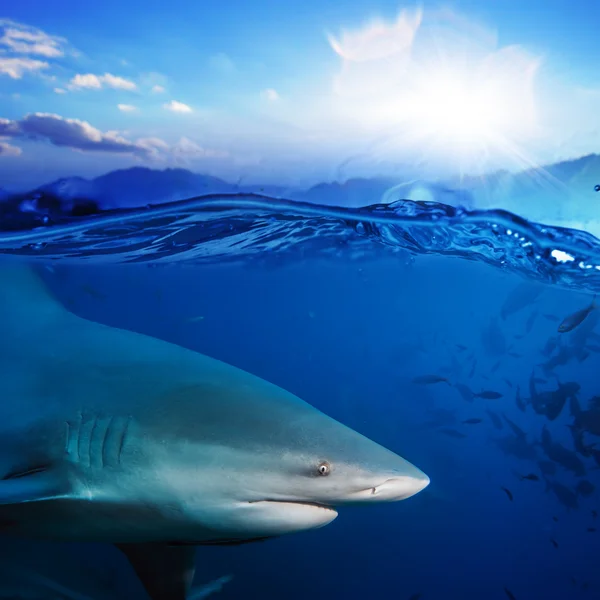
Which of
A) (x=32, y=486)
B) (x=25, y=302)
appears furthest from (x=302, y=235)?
(x=32, y=486)

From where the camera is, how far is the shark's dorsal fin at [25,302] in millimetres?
4031

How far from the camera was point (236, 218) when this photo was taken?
828cm

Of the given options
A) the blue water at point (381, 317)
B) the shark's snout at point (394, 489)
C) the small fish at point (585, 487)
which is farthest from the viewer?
the small fish at point (585, 487)

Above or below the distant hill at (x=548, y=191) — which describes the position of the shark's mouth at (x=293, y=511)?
below

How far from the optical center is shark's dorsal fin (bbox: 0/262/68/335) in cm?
403

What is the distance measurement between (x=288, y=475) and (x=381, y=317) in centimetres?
2378

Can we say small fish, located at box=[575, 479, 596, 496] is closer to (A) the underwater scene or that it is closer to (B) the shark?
(A) the underwater scene

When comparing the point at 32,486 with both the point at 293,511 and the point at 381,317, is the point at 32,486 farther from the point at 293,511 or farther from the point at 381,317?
the point at 381,317

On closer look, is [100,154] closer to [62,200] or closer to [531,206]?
[62,200]

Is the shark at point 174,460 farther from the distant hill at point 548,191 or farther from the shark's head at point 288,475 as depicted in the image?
the distant hill at point 548,191

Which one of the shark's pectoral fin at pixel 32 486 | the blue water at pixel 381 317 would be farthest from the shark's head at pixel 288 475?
the blue water at pixel 381 317

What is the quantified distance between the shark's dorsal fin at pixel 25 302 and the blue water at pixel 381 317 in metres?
2.60

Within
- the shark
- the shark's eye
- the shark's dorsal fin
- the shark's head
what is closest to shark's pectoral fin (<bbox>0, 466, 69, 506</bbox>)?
the shark

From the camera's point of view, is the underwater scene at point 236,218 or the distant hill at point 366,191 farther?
the distant hill at point 366,191
